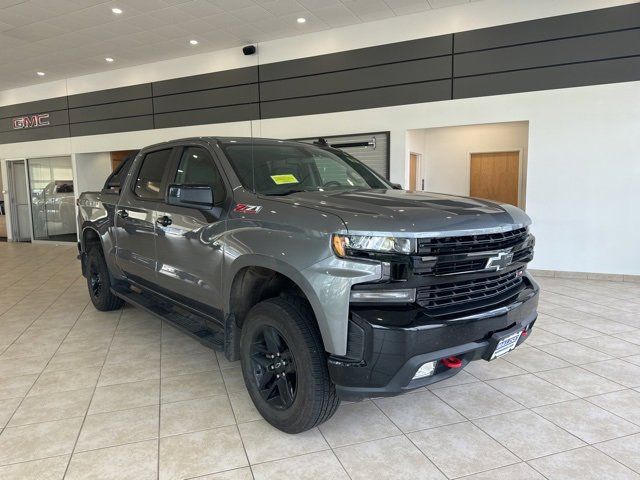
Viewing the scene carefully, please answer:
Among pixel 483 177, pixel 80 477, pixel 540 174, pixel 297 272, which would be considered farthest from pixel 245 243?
pixel 483 177

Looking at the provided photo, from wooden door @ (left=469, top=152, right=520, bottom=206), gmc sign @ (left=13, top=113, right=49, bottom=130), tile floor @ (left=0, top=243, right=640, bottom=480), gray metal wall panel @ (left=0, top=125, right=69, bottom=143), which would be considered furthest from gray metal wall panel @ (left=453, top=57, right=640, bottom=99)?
gmc sign @ (left=13, top=113, right=49, bottom=130)

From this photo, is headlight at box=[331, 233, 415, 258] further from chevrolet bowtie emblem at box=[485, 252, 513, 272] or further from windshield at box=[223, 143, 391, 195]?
windshield at box=[223, 143, 391, 195]

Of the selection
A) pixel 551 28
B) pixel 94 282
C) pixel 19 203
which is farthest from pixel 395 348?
pixel 19 203

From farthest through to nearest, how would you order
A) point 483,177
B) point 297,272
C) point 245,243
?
point 483,177
point 245,243
point 297,272

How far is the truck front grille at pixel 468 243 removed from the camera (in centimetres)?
181

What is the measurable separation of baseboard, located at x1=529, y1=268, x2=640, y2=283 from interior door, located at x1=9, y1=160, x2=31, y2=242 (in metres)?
11.5

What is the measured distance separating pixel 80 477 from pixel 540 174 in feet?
20.1

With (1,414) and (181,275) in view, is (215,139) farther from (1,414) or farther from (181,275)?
(1,414)

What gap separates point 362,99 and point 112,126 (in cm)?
565

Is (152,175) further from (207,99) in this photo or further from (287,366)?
(207,99)

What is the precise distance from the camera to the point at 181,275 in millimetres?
2859

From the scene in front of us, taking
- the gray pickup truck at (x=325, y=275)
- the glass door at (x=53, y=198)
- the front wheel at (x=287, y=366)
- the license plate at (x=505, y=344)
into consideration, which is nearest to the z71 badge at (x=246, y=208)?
the gray pickup truck at (x=325, y=275)

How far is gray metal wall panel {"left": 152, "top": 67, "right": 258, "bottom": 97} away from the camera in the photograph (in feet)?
25.6

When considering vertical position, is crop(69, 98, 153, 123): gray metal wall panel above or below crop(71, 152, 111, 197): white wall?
above
